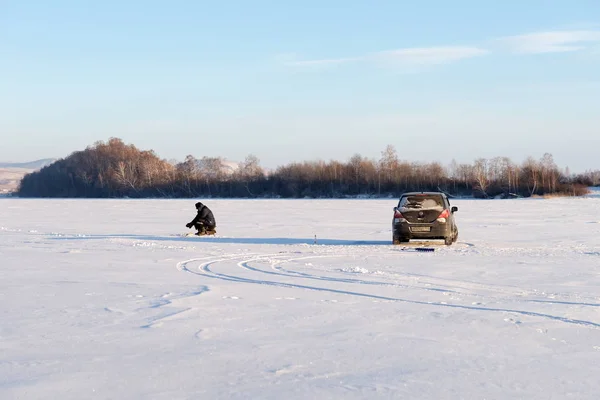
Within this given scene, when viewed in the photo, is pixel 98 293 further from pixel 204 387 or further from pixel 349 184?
pixel 349 184

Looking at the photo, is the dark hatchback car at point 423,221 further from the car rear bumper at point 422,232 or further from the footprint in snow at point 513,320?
the footprint in snow at point 513,320

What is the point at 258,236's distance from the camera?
74.5 feet

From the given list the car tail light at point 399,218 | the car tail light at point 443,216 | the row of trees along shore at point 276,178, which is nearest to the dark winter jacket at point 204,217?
the car tail light at point 399,218

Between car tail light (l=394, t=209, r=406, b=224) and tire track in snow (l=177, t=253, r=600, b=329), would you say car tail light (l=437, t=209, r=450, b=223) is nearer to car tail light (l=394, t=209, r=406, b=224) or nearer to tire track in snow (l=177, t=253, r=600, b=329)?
car tail light (l=394, t=209, r=406, b=224)

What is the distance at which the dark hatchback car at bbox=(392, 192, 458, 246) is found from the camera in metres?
17.7

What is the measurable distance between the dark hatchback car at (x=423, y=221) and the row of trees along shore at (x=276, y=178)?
63.2 metres

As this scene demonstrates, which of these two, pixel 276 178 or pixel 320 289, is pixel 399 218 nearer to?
pixel 320 289

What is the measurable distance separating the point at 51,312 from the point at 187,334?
2298 millimetres

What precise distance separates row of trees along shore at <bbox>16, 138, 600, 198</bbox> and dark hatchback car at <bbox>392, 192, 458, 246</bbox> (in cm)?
6319

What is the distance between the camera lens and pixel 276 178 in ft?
353

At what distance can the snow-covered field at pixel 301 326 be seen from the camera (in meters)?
5.35

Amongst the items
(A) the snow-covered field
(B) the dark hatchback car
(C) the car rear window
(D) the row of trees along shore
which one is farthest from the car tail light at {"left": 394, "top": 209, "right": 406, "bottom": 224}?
(D) the row of trees along shore

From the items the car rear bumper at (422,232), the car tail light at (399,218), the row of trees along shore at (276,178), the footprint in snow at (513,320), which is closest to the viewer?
the footprint in snow at (513,320)

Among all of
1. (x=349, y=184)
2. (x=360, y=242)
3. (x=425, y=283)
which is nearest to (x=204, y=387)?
(x=425, y=283)
